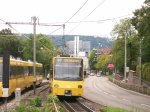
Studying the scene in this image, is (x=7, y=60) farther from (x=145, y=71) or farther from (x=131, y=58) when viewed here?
(x=131, y=58)

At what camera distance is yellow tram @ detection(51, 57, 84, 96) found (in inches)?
A: 1404

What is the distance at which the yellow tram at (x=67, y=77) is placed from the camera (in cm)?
3566

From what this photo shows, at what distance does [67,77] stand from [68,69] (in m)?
0.64

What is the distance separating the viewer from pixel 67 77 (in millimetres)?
35938

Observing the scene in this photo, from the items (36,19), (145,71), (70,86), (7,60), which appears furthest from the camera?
(145,71)

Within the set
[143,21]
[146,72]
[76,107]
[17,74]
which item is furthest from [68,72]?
[146,72]

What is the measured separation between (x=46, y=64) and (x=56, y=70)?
7484 cm

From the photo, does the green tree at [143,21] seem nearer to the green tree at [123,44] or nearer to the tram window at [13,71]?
the tram window at [13,71]

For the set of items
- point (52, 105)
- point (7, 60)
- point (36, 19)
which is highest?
point (36, 19)

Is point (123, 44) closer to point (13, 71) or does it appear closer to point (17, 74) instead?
point (17, 74)

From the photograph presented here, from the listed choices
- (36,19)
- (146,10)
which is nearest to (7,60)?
(36,19)

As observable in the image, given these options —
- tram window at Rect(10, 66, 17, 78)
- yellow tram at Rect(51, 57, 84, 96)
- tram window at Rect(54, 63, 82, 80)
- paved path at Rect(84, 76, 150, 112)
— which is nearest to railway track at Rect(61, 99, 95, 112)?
yellow tram at Rect(51, 57, 84, 96)

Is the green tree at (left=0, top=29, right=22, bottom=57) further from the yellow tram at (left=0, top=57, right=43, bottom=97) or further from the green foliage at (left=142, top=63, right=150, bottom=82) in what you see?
the yellow tram at (left=0, top=57, right=43, bottom=97)

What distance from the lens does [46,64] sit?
11106cm
